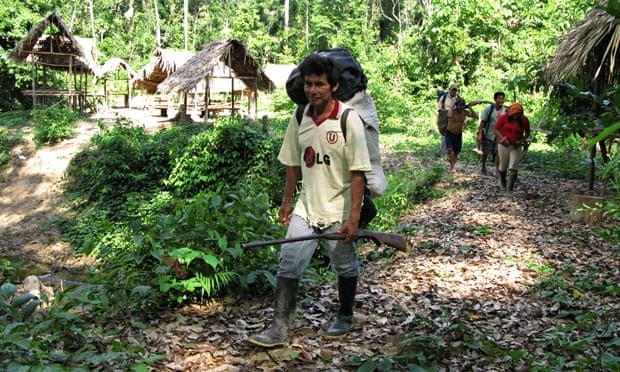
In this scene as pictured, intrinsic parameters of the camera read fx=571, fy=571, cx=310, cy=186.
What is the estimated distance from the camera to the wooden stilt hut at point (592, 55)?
7.90 meters

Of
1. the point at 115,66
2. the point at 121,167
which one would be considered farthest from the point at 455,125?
the point at 115,66

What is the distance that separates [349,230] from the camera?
3.65 metres

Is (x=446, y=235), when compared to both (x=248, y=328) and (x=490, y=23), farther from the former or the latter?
(x=490, y=23)

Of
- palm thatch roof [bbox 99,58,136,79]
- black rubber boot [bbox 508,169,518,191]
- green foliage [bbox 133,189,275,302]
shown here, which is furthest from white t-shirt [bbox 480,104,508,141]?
palm thatch roof [bbox 99,58,136,79]

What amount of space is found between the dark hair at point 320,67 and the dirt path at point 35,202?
383 inches

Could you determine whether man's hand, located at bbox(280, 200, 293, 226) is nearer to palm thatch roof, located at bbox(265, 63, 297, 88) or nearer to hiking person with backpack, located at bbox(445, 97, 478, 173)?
hiking person with backpack, located at bbox(445, 97, 478, 173)

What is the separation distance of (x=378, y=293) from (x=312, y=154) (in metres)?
1.98

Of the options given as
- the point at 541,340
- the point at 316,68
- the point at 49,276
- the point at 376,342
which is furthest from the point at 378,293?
the point at 49,276

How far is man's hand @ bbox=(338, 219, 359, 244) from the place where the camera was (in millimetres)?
3648

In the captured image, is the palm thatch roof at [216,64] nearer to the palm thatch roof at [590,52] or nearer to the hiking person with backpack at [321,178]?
the palm thatch roof at [590,52]

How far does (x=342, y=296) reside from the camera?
13.3 ft

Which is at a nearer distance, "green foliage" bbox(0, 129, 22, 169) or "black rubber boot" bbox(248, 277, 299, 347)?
"black rubber boot" bbox(248, 277, 299, 347)

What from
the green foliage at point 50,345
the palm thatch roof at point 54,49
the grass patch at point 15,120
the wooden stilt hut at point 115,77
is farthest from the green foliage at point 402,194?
the wooden stilt hut at point 115,77

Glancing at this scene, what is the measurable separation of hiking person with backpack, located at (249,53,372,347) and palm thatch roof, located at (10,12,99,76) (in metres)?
20.8
